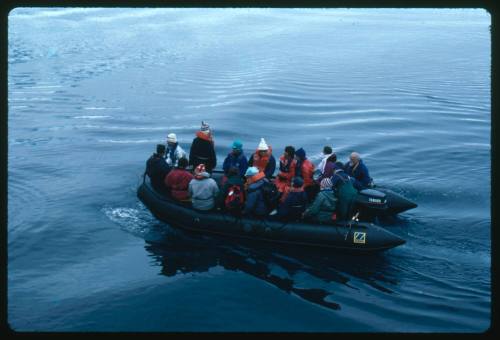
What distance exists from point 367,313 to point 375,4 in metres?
6.41

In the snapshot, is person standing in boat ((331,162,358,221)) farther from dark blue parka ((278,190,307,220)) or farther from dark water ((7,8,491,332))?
dark water ((7,8,491,332))

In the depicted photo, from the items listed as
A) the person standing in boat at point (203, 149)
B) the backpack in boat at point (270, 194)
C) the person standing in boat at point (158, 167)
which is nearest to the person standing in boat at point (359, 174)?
the backpack in boat at point (270, 194)

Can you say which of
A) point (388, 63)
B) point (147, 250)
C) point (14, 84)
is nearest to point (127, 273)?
point (147, 250)

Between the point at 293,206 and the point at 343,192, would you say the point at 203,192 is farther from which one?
the point at 343,192

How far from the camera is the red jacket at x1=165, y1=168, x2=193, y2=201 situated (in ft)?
37.2

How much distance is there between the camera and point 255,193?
10.6 metres

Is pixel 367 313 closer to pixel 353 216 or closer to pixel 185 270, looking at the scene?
pixel 353 216

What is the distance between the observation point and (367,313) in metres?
9.04

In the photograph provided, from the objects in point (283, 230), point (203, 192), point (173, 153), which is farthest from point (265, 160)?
point (173, 153)

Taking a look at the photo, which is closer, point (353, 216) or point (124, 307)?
point (124, 307)

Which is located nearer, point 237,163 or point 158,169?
point 237,163

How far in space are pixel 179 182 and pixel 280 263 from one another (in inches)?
117

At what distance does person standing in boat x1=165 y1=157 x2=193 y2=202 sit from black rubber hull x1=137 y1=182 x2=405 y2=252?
0.24m

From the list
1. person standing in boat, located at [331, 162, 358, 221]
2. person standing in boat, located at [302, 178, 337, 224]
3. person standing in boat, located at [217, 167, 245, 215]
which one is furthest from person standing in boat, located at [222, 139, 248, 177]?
person standing in boat, located at [331, 162, 358, 221]
